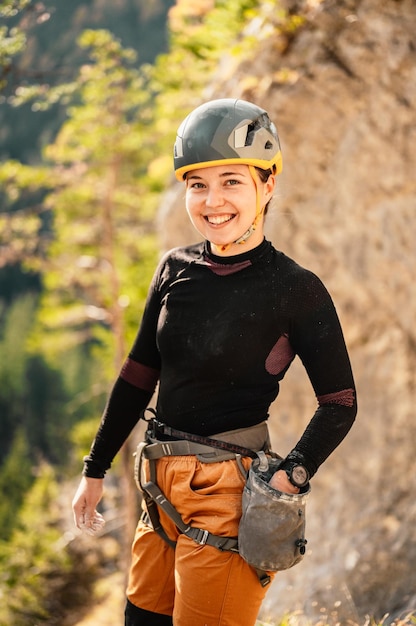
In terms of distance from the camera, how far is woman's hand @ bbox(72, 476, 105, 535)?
9.70ft

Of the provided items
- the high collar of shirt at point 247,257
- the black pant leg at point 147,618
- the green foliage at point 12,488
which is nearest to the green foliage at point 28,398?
the green foliage at point 12,488

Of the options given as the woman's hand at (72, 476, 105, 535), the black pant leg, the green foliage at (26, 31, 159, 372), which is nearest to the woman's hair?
the woman's hand at (72, 476, 105, 535)

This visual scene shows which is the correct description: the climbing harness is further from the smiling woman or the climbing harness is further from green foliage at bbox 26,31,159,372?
green foliage at bbox 26,31,159,372

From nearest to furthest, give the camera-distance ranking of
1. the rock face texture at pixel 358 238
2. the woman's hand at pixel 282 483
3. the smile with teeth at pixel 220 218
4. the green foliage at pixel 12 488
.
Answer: the woman's hand at pixel 282 483 → the smile with teeth at pixel 220 218 → the rock face texture at pixel 358 238 → the green foliage at pixel 12 488

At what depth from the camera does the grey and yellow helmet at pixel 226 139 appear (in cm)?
255

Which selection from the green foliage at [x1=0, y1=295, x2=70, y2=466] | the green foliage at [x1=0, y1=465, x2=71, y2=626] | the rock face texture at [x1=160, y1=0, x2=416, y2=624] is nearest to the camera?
the rock face texture at [x1=160, y1=0, x2=416, y2=624]

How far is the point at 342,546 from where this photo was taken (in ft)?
23.5

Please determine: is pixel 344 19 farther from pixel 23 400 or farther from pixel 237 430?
pixel 23 400

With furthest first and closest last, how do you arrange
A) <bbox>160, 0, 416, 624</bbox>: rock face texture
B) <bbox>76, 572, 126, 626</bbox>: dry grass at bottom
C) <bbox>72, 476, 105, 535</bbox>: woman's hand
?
<bbox>76, 572, 126, 626</bbox>: dry grass at bottom, <bbox>160, 0, 416, 624</bbox>: rock face texture, <bbox>72, 476, 105, 535</bbox>: woman's hand

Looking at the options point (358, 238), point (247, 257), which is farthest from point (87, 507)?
point (358, 238)

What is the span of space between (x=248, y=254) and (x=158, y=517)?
1103 millimetres

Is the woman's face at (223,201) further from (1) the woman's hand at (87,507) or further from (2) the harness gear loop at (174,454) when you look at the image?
(1) the woman's hand at (87,507)

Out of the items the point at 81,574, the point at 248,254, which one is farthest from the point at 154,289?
the point at 81,574

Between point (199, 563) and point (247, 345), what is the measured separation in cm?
80
